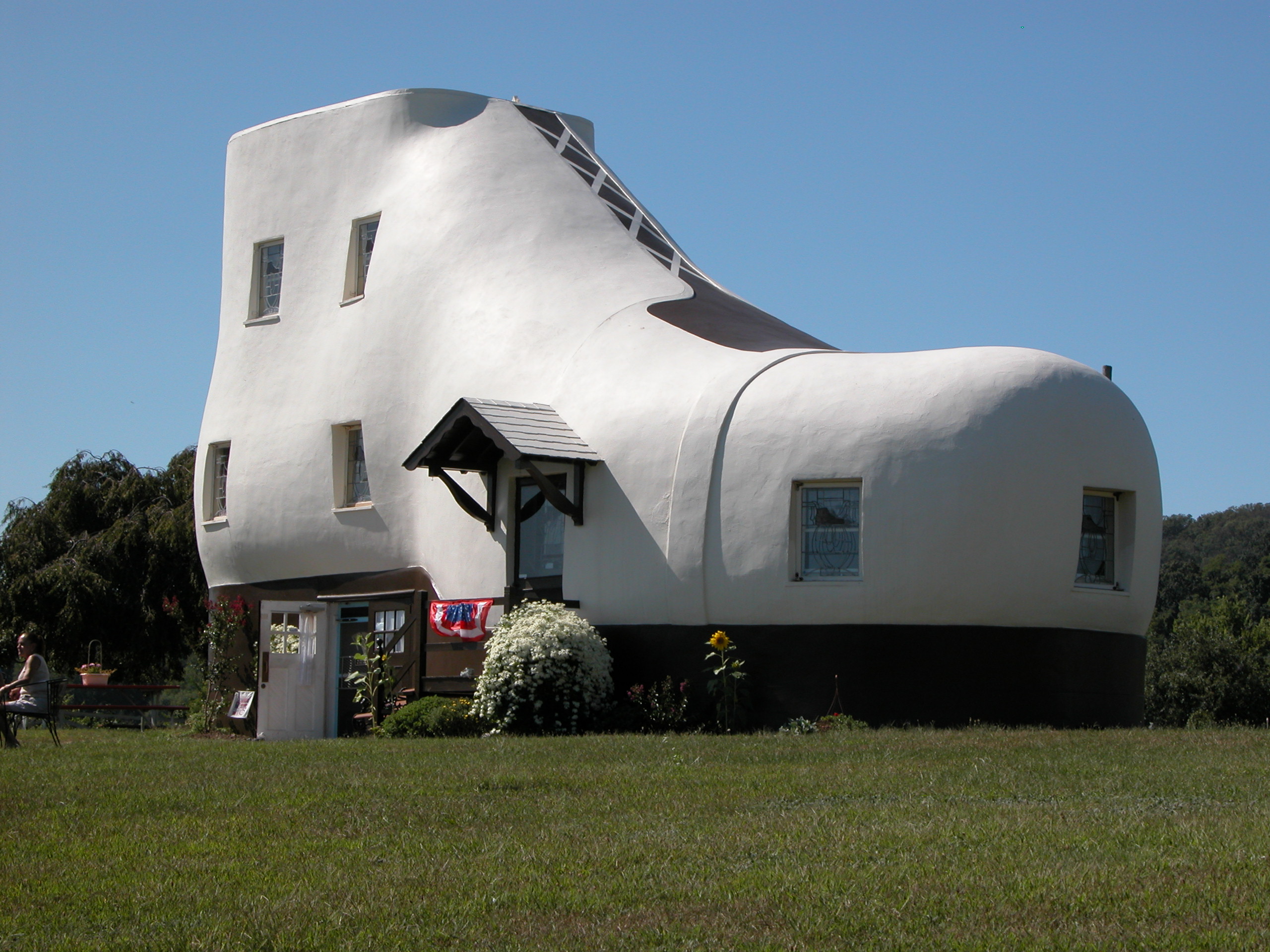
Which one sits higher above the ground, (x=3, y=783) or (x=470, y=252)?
(x=470, y=252)

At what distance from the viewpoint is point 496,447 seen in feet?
64.2

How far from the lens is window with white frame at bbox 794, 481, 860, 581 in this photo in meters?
17.0

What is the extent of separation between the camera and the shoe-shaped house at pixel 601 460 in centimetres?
1675

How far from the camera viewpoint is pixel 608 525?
18.5 metres

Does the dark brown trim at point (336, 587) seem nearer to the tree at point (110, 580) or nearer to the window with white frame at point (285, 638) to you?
the window with white frame at point (285, 638)

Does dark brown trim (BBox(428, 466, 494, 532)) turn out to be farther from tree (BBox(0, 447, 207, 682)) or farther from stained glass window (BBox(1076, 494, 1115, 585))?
tree (BBox(0, 447, 207, 682))

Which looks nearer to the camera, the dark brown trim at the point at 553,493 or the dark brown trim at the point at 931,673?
the dark brown trim at the point at 931,673

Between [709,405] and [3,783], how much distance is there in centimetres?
939

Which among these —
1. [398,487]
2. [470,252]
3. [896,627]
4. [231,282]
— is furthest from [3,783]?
[231,282]

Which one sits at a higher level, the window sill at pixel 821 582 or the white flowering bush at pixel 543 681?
the window sill at pixel 821 582

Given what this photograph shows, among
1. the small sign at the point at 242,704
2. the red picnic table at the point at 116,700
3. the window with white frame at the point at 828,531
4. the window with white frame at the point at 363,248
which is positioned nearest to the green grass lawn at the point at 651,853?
the window with white frame at the point at 828,531

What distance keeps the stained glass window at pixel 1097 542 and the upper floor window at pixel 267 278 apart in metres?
14.2

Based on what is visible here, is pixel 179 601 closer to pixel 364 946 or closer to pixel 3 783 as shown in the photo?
pixel 3 783

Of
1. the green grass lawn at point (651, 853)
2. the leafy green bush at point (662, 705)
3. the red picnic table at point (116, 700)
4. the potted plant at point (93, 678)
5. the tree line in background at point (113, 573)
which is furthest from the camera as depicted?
the tree line in background at point (113, 573)
